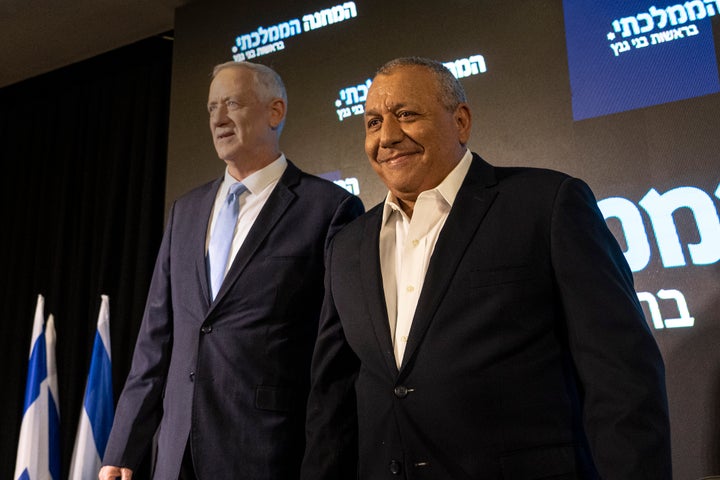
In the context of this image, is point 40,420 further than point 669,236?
Yes

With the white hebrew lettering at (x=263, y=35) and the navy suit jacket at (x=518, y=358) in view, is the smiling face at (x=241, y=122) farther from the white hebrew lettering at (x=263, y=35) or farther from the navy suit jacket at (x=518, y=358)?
the white hebrew lettering at (x=263, y=35)

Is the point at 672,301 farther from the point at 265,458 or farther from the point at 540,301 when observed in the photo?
the point at 265,458

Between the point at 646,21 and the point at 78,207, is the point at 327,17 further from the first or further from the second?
the point at 78,207

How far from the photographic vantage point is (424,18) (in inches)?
124

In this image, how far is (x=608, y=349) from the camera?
1307 millimetres

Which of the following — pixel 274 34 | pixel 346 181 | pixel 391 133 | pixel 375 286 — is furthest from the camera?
pixel 274 34

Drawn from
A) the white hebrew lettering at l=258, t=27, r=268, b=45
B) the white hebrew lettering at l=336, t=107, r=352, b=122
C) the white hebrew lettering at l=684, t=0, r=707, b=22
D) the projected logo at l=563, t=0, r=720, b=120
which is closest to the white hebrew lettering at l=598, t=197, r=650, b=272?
the projected logo at l=563, t=0, r=720, b=120

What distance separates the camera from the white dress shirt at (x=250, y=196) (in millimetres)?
2121

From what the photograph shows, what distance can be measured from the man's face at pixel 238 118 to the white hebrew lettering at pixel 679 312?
1.44 metres

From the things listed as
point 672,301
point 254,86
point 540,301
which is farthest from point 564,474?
point 254,86

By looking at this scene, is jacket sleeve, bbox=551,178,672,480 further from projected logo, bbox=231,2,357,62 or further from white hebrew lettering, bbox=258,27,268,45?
white hebrew lettering, bbox=258,27,268,45

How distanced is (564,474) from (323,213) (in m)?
1.07

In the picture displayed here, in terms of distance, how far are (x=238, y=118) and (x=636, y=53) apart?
4.87 feet

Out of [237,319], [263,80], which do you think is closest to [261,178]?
[263,80]
